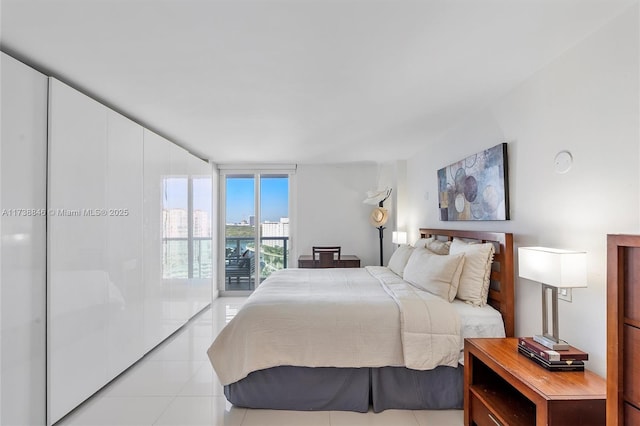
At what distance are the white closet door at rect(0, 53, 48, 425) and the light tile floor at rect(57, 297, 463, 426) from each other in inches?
17.0

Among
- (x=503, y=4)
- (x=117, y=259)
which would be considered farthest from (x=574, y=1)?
(x=117, y=259)

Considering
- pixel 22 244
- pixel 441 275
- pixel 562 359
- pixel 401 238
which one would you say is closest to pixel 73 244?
pixel 22 244

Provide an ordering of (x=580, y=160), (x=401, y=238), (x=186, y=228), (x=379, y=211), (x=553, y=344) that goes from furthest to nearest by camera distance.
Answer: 1. (x=379, y=211)
2. (x=401, y=238)
3. (x=186, y=228)
4. (x=580, y=160)
5. (x=553, y=344)

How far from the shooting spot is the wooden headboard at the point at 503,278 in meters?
2.22

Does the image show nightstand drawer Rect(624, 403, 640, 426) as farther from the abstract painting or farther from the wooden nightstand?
the abstract painting

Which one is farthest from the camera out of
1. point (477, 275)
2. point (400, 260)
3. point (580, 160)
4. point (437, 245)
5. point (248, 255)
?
point (248, 255)

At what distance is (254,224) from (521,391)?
4676 mm

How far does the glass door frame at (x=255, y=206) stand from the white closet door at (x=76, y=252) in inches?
119

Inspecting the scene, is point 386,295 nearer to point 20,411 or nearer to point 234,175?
point 20,411

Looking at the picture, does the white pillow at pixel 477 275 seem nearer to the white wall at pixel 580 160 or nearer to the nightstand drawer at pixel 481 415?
the white wall at pixel 580 160

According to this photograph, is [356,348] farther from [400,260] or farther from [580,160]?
[580,160]

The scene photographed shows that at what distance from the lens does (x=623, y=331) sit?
3.34ft

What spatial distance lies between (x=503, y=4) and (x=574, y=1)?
32 cm

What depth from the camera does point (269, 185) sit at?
561 centimetres
